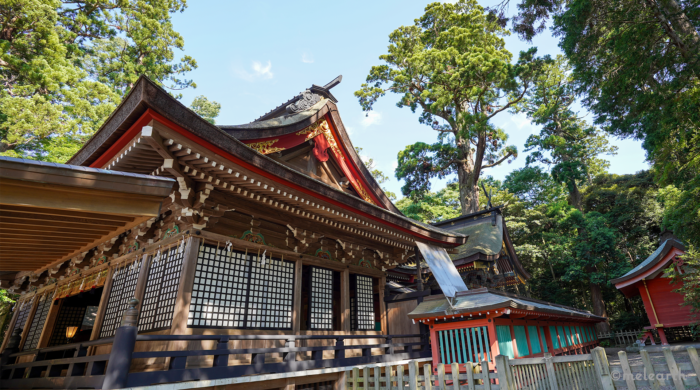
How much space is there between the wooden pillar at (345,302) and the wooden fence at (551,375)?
2020 millimetres

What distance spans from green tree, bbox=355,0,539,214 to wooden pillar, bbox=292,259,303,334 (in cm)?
1475

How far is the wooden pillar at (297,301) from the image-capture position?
298 inches

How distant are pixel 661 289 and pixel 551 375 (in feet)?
37.6

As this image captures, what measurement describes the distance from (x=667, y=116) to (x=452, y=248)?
6.81 metres

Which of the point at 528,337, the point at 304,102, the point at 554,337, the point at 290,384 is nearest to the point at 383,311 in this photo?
the point at 528,337

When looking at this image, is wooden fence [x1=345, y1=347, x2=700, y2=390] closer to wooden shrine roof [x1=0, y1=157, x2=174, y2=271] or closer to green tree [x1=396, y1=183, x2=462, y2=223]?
wooden shrine roof [x1=0, y1=157, x2=174, y2=271]

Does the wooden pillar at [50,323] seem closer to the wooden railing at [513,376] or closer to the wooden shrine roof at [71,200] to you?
the wooden shrine roof at [71,200]

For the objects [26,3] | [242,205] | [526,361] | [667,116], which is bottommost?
[526,361]

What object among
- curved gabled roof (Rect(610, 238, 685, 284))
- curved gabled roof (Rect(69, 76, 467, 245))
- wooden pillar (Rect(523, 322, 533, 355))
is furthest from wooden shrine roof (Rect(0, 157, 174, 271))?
curved gabled roof (Rect(610, 238, 685, 284))

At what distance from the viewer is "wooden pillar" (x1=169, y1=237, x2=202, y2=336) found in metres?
5.75

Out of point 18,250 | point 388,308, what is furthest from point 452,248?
point 18,250

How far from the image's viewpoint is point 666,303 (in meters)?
13.0

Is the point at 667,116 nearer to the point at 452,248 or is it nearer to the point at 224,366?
the point at 452,248

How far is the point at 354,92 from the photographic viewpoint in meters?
23.1
